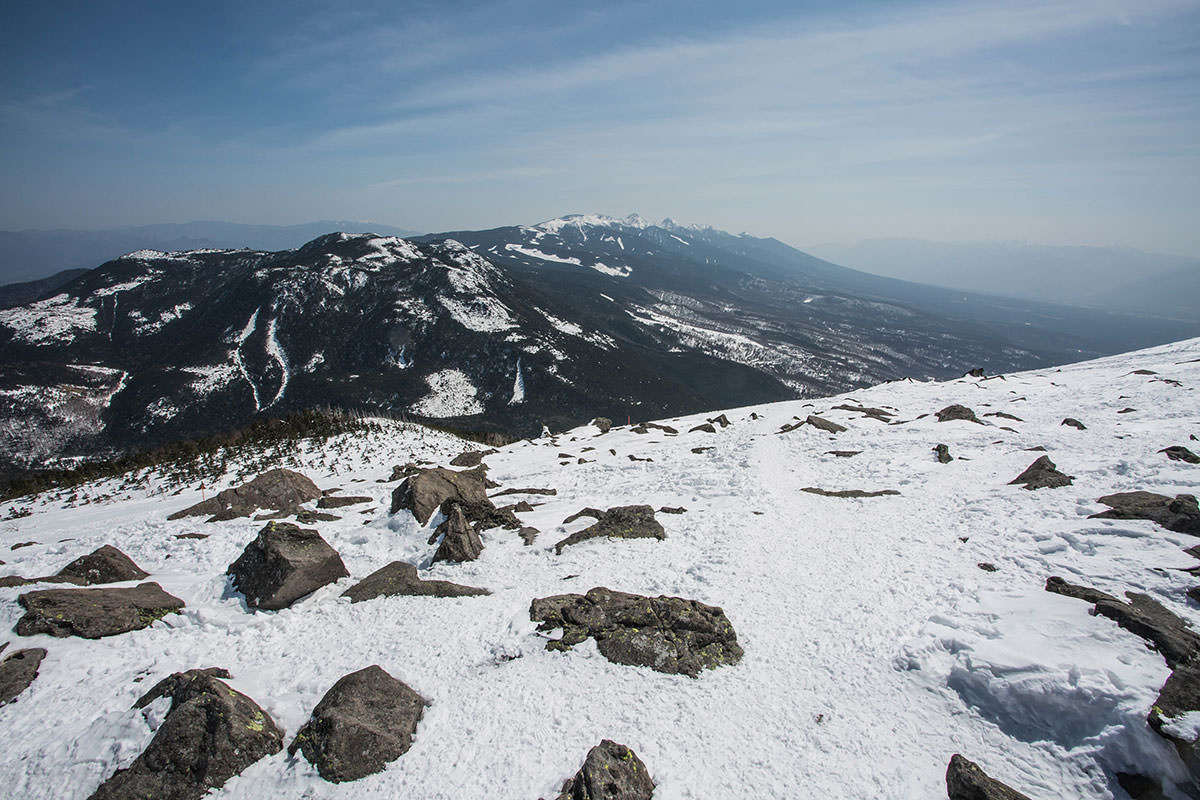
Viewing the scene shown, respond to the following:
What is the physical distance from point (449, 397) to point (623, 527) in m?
143

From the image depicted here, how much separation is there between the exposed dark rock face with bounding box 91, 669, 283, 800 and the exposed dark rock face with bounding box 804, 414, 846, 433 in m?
24.1

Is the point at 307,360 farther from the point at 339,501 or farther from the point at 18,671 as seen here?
the point at 18,671

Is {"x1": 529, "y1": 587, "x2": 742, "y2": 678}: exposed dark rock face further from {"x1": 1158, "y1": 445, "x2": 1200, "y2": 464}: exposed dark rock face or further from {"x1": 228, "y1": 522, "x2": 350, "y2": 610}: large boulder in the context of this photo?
{"x1": 1158, "y1": 445, "x2": 1200, "y2": 464}: exposed dark rock face

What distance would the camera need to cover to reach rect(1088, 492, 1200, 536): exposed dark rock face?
9.81 metres

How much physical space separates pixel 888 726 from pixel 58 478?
43.1m

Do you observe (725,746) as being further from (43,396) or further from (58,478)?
(43,396)

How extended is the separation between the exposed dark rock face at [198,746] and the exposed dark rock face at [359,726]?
636 mm

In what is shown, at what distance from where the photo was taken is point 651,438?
98.2 ft

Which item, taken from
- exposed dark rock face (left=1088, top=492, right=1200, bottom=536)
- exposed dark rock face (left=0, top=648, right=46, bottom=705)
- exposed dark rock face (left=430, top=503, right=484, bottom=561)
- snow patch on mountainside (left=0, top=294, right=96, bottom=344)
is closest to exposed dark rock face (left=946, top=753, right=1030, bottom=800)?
exposed dark rock face (left=1088, top=492, right=1200, bottom=536)

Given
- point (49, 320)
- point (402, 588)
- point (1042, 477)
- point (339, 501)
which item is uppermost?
point (1042, 477)

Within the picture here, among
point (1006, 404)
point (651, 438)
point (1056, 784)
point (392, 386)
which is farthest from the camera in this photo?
point (392, 386)

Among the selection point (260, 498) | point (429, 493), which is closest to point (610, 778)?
point (429, 493)

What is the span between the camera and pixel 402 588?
1131cm

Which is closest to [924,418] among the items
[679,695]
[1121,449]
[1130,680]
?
[1121,449]
